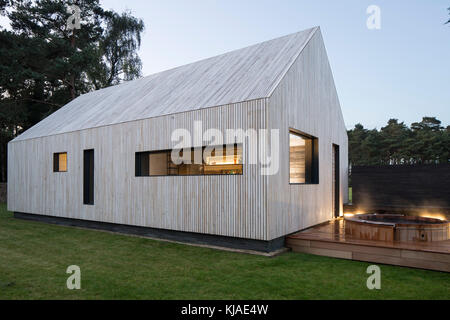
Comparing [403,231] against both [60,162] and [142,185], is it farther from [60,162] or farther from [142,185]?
[60,162]

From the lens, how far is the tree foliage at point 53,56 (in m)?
16.2

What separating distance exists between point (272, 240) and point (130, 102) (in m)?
6.01

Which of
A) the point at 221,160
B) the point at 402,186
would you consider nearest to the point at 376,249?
the point at 221,160

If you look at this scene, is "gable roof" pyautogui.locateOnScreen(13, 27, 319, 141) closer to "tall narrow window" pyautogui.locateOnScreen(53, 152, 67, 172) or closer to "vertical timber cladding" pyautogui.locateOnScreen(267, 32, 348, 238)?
"vertical timber cladding" pyautogui.locateOnScreen(267, 32, 348, 238)

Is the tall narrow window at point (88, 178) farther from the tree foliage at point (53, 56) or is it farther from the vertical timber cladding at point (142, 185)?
the tree foliage at point (53, 56)

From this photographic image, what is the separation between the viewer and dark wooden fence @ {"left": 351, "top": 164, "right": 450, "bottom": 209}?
Answer: 902 cm

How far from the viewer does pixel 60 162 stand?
32.4 ft

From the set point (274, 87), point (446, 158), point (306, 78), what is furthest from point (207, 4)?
point (446, 158)

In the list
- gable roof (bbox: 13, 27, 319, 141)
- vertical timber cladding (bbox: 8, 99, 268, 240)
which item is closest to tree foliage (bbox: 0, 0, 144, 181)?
vertical timber cladding (bbox: 8, 99, 268, 240)

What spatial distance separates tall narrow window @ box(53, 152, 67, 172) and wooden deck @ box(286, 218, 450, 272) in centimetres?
762

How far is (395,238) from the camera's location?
530 centimetres

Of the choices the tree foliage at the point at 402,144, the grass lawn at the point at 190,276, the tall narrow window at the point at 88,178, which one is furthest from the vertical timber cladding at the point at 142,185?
the tree foliage at the point at 402,144

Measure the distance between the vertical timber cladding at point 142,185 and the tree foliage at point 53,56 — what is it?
706 cm
